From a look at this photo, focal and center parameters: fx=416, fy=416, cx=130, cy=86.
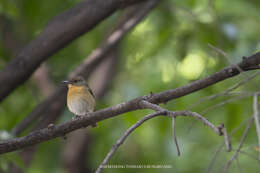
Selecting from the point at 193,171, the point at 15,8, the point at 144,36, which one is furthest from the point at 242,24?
the point at 15,8

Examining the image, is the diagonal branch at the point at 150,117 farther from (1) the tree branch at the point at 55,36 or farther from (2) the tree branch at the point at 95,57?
(2) the tree branch at the point at 95,57

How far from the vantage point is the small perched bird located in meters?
5.89

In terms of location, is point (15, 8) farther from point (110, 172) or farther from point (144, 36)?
point (110, 172)

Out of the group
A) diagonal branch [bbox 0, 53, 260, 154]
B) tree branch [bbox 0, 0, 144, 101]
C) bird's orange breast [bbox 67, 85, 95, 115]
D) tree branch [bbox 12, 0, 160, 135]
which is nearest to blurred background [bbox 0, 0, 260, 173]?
tree branch [bbox 12, 0, 160, 135]

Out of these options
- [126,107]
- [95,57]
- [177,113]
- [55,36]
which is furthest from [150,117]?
[95,57]

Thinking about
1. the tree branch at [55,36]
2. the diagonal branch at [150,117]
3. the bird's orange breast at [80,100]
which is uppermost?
the tree branch at [55,36]

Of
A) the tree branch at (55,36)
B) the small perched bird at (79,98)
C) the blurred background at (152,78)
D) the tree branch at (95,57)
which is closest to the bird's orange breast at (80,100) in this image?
the small perched bird at (79,98)

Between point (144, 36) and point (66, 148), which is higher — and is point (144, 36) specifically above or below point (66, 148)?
above

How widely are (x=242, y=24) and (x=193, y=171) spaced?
8.58 ft

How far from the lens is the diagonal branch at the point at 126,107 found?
9.12 feet

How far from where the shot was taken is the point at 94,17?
4348 millimetres

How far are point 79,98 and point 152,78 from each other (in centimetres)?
116

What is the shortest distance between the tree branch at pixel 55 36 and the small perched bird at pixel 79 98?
1.53 m

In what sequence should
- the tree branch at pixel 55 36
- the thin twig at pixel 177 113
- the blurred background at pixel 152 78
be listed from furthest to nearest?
1. the blurred background at pixel 152 78
2. the tree branch at pixel 55 36
3. the thin twig at pixel 177 113
